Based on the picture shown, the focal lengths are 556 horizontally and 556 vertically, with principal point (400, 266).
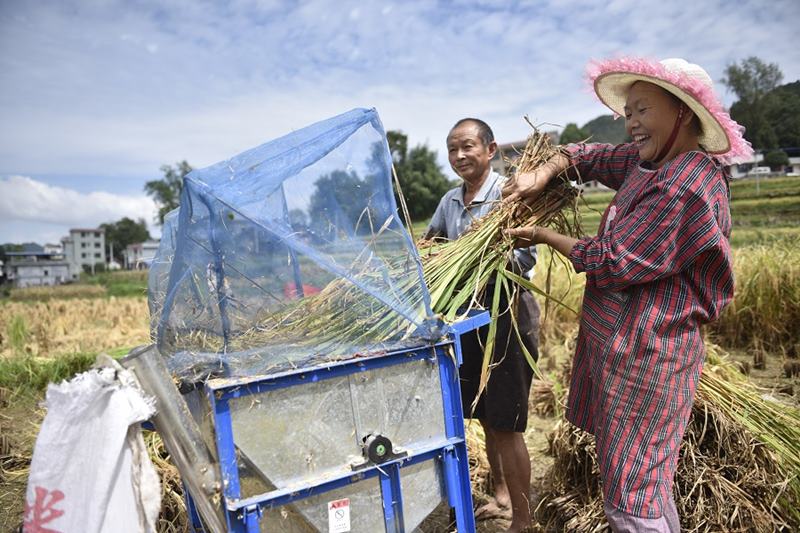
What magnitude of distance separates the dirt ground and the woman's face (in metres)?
2.10

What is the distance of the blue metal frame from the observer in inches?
62.7

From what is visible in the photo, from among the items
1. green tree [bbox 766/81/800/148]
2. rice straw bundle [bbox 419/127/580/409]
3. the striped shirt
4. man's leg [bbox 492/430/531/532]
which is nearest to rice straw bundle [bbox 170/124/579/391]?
rice straw bundle [bbox 419/127/580/409]

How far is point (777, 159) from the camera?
21.0 meters

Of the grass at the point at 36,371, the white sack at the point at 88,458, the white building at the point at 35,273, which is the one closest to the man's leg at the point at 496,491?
the white sack at the point at 88,458

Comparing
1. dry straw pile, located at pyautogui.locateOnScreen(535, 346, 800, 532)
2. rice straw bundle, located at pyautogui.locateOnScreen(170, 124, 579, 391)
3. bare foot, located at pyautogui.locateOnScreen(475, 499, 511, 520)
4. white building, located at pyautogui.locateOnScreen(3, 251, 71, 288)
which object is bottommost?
bare foot, located at pyautogui.locateOnScreen(475, 499, 511, 520)

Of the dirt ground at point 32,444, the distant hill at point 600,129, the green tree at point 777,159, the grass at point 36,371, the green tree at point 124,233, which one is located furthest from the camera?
the green tree at point 124,233

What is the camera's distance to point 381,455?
5.86ft

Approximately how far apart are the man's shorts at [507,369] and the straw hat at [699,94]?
3.64ft

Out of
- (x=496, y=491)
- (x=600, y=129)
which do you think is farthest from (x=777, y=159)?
(x=496, y=491)

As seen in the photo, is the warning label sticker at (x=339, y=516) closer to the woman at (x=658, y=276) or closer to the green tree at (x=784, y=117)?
the woman at (x=658, y=276)

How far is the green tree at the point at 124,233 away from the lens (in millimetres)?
80950

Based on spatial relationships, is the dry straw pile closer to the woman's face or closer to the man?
the man

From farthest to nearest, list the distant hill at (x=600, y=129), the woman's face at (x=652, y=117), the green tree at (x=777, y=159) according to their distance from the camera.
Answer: the green tree at (x=777, y=159), the distant hill at (x=600, y=129), the woman's face at (x=652, y=117)

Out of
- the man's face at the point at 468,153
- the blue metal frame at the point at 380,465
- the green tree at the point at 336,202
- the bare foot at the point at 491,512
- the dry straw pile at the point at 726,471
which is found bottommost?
the bare foot at the point at 491,512
